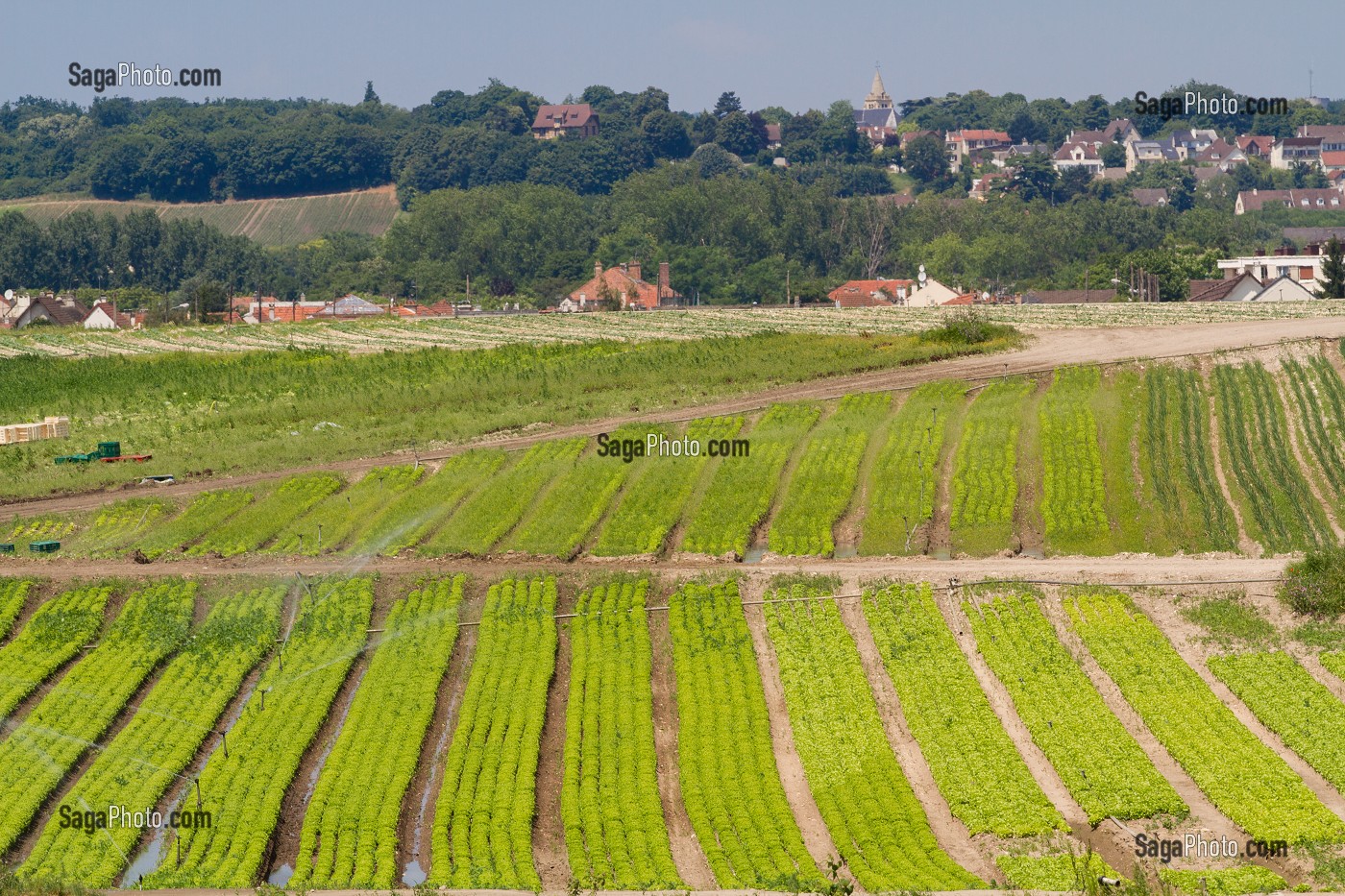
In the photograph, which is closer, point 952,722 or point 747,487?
point 952,722

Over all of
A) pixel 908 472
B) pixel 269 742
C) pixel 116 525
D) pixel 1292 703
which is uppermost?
pixel 908 472

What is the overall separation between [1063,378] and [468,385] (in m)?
27.4

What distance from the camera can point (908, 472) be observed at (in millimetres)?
59469

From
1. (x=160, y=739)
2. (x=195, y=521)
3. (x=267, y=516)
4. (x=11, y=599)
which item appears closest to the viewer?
(x=160, y=739)

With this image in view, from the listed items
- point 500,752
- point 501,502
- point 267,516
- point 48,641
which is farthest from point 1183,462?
point 48,641

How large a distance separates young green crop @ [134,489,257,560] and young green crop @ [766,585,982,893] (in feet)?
68.3

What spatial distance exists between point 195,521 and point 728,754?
26.2 m

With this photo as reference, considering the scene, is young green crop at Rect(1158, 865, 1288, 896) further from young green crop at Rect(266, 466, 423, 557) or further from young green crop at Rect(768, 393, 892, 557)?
young green crop at Rect(266, 466, 423, 557)

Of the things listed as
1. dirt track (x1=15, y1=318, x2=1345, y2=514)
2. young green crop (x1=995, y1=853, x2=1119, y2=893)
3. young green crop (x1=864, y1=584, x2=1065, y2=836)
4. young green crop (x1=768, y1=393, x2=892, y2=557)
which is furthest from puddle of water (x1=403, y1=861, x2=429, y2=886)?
dirt track (x1=15, y1=318, x2=1345, y2=514)

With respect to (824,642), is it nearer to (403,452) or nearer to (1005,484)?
(1005,484)

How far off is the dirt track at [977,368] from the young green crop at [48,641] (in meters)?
11.1

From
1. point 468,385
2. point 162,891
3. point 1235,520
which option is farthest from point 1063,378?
point 162,891

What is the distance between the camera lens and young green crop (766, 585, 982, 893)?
32875 mm

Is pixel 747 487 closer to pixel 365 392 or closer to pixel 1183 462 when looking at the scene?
pixel 1183 462
